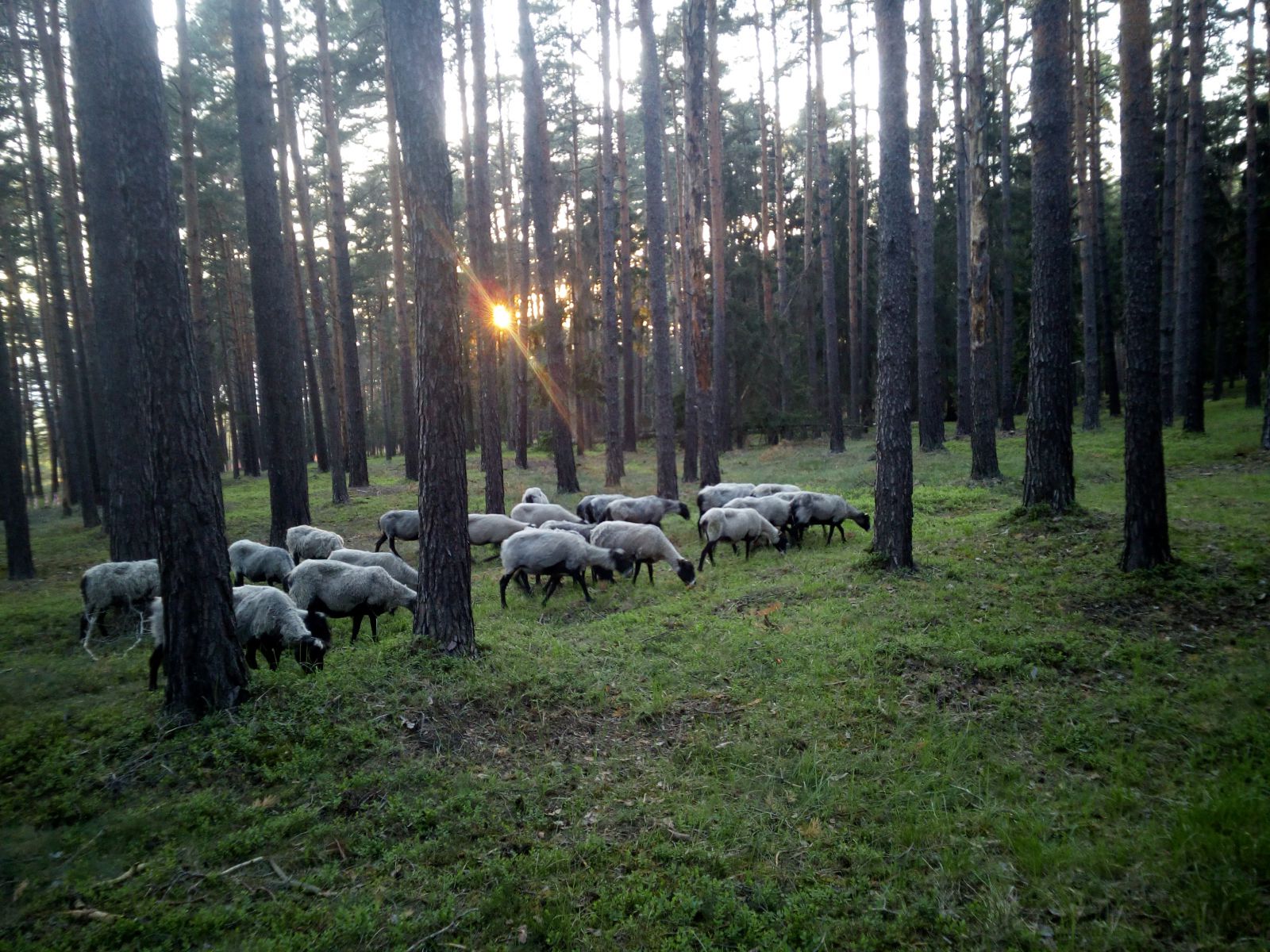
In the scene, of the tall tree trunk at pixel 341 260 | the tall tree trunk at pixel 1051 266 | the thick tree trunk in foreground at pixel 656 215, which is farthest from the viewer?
the tall tree trunk at pixel 341 260

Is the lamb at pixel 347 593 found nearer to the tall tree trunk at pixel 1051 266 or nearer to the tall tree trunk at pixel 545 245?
the tall tree trunk at pixel 1051 266

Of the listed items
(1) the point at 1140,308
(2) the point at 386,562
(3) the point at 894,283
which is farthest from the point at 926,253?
(2) the point at 386,562

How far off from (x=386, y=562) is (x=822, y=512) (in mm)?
7982

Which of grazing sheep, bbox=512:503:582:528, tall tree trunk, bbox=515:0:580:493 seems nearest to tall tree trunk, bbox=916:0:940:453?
tall tree trunk, bbox=515:0:580:493

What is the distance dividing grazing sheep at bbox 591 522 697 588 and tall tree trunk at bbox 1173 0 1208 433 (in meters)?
17.4

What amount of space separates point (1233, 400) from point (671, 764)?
33302 mm

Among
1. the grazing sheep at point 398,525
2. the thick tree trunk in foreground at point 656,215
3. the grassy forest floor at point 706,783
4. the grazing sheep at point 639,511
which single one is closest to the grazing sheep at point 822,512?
the grazing sheep at point 639,511

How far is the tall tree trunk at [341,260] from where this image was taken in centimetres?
1984

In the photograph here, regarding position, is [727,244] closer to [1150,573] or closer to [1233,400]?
[1233,400]

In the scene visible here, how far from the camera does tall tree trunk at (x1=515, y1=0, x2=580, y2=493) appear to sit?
18.5m

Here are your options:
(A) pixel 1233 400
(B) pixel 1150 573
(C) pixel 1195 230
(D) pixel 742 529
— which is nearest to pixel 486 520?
(D) pixel 742 529

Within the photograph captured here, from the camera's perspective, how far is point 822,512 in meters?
13.7

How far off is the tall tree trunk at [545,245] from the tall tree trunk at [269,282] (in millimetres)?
7522

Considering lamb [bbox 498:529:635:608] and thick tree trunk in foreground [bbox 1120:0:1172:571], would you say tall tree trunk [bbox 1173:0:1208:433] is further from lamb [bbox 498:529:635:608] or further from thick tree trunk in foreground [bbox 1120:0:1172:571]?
lamb [bbox 498:529:635:608]
